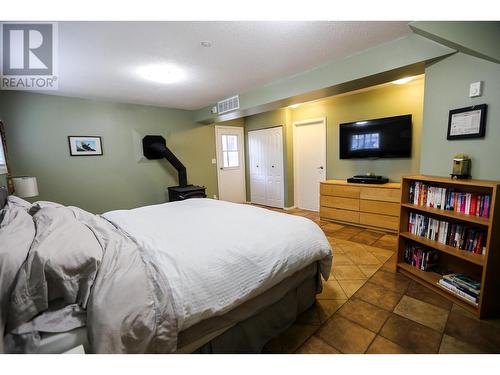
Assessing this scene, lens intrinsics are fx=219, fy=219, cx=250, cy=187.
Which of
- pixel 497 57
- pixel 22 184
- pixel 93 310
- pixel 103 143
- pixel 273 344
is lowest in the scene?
pixel 273 344

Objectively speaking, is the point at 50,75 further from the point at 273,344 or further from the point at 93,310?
the point at 273,344

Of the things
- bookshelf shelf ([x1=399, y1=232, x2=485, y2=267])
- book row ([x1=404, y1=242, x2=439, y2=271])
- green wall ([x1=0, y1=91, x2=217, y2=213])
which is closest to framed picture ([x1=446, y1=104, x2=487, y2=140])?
bookshelf shelf ([x1=399, y1=232, x2=485, y2=267])

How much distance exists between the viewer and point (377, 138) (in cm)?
358

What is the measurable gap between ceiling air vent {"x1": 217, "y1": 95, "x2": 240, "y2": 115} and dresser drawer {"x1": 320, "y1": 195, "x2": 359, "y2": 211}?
87.0 inches

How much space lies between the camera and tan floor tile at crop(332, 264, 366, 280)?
2209mm

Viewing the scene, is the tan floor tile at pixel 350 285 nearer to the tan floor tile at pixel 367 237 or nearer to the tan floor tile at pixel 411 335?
the tan floor tile at pixel 411 335

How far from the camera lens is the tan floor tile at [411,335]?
1.39 meters

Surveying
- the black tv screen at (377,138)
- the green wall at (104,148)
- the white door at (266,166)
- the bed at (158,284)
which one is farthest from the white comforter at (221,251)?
the white door at (266,166)

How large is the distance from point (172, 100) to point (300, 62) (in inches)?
92.6

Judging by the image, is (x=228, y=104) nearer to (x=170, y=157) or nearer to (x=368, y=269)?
(x=170, y=157)

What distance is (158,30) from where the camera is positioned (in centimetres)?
173

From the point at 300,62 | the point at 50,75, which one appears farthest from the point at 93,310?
the point at 50,75

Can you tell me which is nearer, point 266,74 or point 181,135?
point 266,74

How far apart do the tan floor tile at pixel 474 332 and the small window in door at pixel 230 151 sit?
4.56 m
